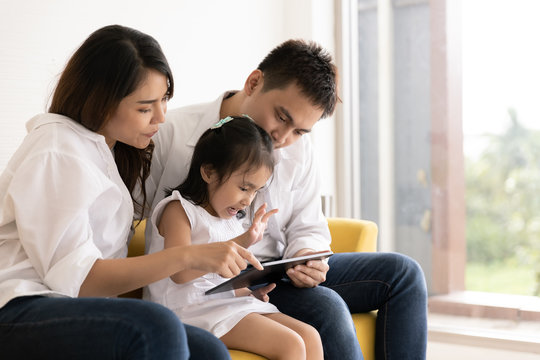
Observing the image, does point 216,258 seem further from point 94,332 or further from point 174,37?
point 174,37

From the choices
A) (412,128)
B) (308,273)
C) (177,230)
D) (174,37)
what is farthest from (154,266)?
(412,128)

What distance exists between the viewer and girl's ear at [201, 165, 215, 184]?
69.7 inches

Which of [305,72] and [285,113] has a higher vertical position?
[305,72]

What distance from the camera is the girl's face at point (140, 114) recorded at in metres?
1.53

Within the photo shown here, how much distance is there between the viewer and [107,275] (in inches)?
55.2

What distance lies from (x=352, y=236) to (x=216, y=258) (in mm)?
955

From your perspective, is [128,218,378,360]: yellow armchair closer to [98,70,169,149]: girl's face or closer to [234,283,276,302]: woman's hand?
[234,283,276,302]: woman's hand

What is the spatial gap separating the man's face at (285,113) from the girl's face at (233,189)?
18cm

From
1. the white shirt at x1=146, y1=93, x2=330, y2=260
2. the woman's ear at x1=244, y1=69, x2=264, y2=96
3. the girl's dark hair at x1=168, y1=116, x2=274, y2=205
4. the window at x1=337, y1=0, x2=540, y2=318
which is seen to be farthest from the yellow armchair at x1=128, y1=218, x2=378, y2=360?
the window at x1=337, y1=0, x2=540, y2=318

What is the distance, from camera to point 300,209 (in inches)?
82.7

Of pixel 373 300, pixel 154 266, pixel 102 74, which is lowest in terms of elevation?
pixel 373 300

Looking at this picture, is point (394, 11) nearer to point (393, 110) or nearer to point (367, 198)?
point (393, 110)

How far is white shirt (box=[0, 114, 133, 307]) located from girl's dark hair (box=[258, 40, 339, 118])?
2.24 feet

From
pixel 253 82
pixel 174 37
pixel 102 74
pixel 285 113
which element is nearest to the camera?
pixel 102 74
